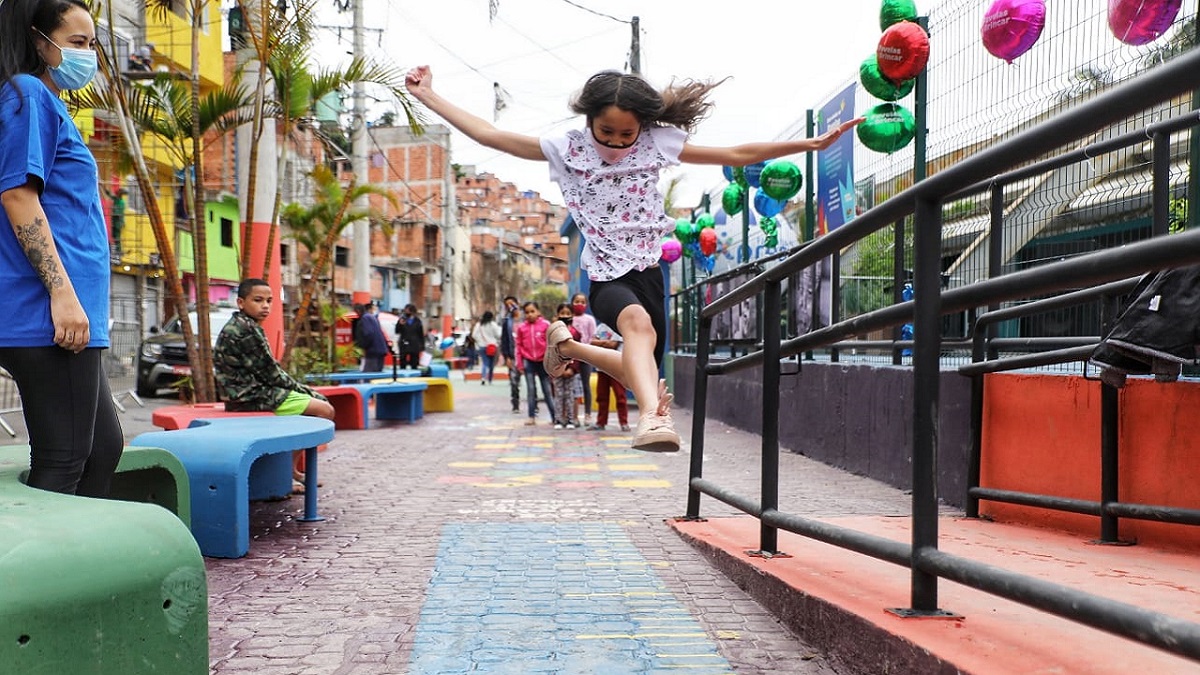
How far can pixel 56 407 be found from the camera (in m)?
2.71

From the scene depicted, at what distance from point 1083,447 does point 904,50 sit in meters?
4.05

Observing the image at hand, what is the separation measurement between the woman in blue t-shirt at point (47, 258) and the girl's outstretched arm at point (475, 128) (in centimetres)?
162

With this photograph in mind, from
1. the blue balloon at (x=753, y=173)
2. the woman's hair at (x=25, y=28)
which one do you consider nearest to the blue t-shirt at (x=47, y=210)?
the woman's hair at (x=25, y=28)

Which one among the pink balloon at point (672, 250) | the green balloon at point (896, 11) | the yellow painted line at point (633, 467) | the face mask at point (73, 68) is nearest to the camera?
the face mask at point (73, 68)

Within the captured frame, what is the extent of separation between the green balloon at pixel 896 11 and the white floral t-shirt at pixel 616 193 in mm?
4785

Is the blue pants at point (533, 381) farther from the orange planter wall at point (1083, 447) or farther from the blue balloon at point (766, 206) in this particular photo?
the orange planter wall at point (1083, 447)

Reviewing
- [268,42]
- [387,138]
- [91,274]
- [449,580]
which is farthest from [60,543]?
[387,138]

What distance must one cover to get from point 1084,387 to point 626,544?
7.83 ft

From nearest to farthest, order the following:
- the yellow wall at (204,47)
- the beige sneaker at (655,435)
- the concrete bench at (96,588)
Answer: the concrete bench at (96,588)
the beige sneaker at (655,435)
the yellow wall at (204,47)

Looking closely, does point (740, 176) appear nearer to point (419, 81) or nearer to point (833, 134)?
point (833, 134)

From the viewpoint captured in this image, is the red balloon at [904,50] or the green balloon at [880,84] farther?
the green balloon at [880,84]

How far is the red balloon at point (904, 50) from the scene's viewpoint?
25.1ft

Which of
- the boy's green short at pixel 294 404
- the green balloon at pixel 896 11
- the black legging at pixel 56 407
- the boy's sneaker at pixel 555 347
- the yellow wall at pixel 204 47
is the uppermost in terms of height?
the yellow wall at pixel 204 47

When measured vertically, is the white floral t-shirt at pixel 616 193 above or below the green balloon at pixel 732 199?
below
